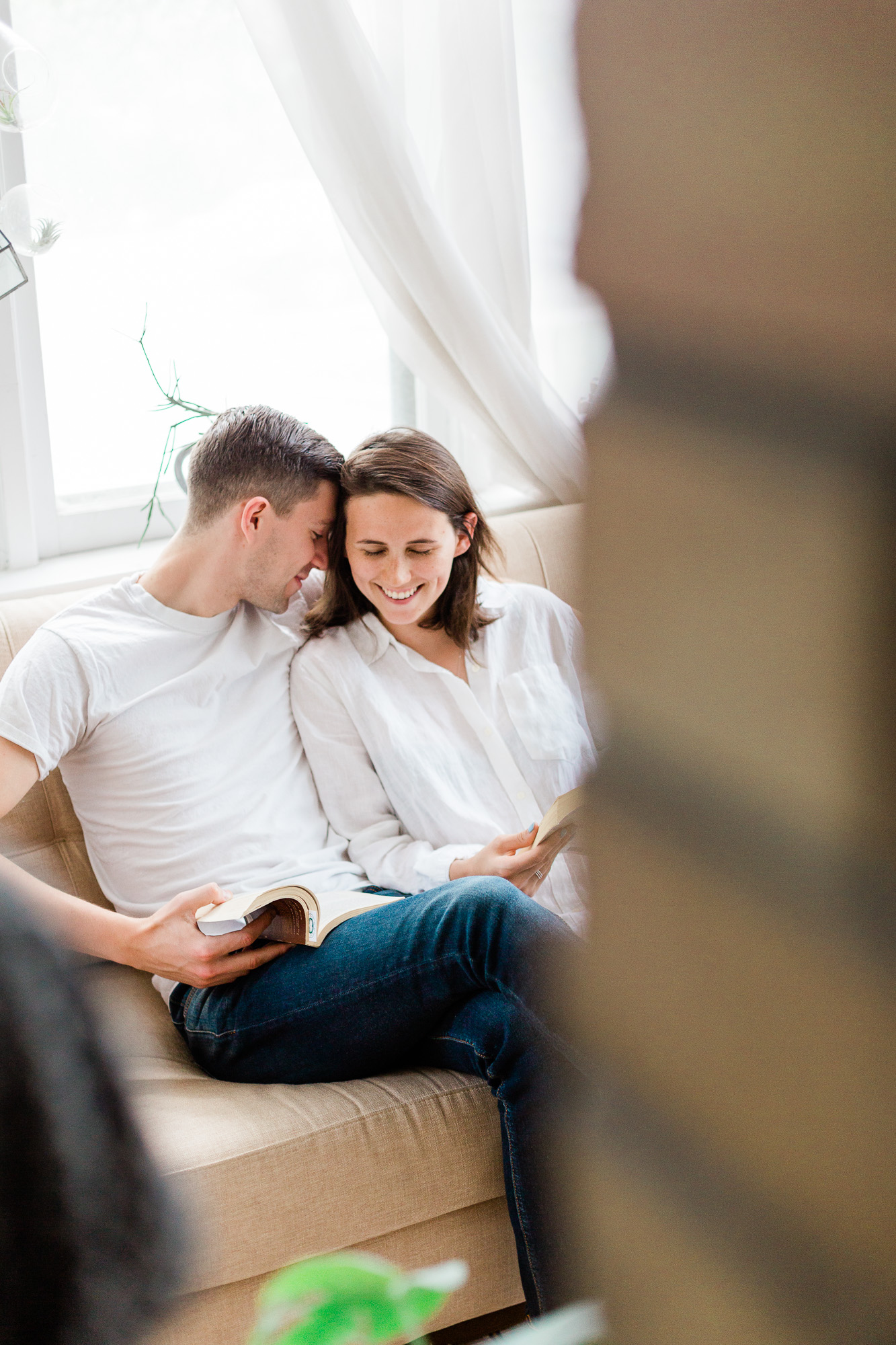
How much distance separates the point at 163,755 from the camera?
1.63 m

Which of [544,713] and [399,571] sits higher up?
[399,571]

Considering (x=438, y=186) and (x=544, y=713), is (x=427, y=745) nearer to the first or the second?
(x=544, y=713)

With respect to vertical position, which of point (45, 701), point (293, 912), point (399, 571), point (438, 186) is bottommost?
point (293, 912)

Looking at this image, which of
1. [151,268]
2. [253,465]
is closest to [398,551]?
[253,465]

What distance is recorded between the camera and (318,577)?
193 centimetres

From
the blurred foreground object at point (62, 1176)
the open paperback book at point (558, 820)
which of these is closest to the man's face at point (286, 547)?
the open paperback book at point (558, 820)

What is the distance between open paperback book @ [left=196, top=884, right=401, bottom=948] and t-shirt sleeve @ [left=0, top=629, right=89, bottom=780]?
0.32 metres

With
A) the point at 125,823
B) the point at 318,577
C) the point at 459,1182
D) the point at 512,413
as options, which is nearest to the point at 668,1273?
the point at 459,1182

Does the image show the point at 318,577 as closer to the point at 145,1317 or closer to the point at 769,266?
the point at 145,1317

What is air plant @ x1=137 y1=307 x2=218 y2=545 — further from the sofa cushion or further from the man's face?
the sofa cushion

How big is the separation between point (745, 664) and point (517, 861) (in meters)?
1.38

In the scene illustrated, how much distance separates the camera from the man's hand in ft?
4.72

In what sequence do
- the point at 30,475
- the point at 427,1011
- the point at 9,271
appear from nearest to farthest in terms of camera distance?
the point at 427,1011 → the point at 9,271 → the point at 30,475

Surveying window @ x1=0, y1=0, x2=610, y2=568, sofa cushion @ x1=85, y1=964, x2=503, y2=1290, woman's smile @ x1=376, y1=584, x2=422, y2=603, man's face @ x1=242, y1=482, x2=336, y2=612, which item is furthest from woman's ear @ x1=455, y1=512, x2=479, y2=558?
sofa cushion @ x1=85, y1=964, x2=503, y2=1290
